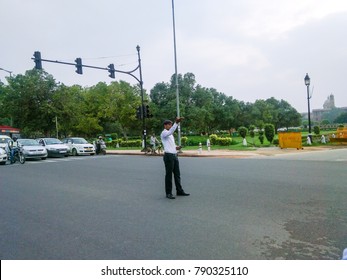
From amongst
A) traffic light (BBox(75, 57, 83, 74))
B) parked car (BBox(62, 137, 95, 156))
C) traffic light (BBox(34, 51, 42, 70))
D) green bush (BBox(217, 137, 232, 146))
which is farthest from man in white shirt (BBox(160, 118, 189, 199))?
green bush (BBox(217, 137, 232, 146))

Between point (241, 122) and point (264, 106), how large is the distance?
→ 9.05 meters

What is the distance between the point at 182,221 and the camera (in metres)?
4.95

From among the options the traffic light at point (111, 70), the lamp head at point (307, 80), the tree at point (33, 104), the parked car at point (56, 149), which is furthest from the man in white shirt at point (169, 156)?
the tree at point (33, 104)

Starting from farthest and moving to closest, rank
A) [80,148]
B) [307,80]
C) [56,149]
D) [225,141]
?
[225,141] → [307,80] → [80,148] → [56,149]

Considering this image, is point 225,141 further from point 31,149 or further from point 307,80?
point 31,149

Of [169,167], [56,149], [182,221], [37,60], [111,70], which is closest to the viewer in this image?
[182,221]

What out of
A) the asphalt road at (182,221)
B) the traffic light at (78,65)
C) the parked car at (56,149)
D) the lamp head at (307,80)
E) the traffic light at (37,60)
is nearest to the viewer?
the asphalt road at (182,221)

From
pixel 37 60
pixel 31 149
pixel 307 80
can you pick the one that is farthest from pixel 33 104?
pixel 307 80

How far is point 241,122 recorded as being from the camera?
7156 centimetres

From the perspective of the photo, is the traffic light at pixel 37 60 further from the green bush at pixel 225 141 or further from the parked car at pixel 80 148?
the green bush at pixel 225 141

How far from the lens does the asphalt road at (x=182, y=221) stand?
368 cm

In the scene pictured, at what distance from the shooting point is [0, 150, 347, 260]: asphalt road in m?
3.68
